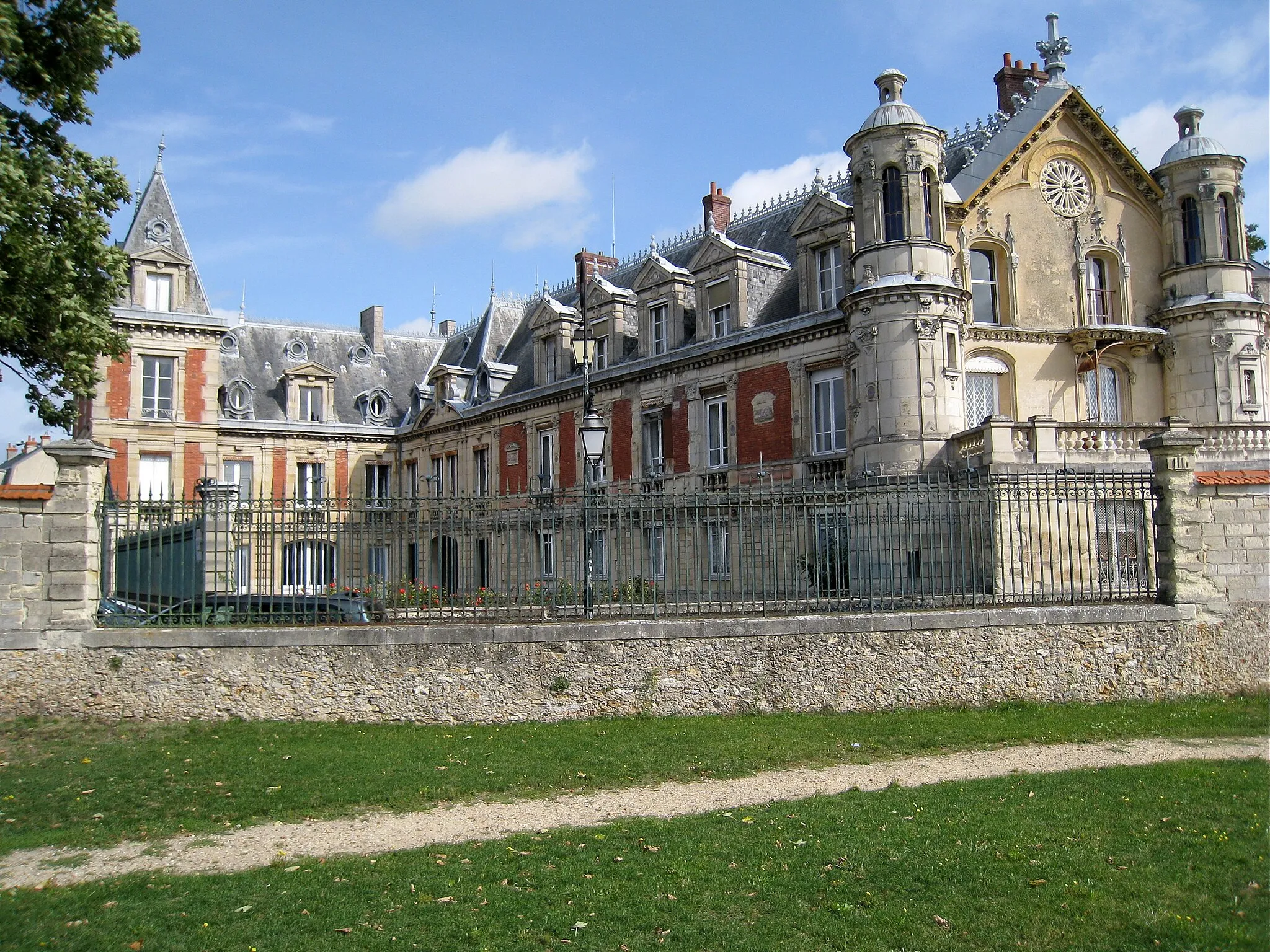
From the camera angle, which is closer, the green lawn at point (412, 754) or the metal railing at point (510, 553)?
the green lawn at point (412, 754)

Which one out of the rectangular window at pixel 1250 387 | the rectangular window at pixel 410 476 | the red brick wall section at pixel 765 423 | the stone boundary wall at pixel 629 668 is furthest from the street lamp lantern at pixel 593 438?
the rectangular window at pixel 410 476

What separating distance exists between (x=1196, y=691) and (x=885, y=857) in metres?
Answer: 8.71

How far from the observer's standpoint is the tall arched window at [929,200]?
21.2 m

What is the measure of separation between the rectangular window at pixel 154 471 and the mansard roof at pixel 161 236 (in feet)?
16.4

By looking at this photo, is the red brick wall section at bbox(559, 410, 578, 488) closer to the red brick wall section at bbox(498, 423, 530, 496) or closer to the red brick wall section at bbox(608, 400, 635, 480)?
the red brick wall section at bbox(608, 400, 635, 480)

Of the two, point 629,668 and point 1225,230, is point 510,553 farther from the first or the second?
point 1225,230

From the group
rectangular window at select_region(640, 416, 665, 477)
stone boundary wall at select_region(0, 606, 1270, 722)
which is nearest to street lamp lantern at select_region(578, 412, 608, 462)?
stone boundary wall at select_region(0, 606, 1270, 722)

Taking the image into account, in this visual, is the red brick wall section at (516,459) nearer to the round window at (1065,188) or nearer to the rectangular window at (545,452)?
the rectangular window at (545,452)

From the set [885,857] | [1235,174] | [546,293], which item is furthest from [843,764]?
[546,293]

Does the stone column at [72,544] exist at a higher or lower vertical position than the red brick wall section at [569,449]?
lower

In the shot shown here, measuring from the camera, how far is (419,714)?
12.3 metres

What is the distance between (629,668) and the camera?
12570 millimetres

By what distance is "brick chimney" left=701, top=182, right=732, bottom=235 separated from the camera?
105ft

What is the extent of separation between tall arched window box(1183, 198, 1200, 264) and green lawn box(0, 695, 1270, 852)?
46.2ft
